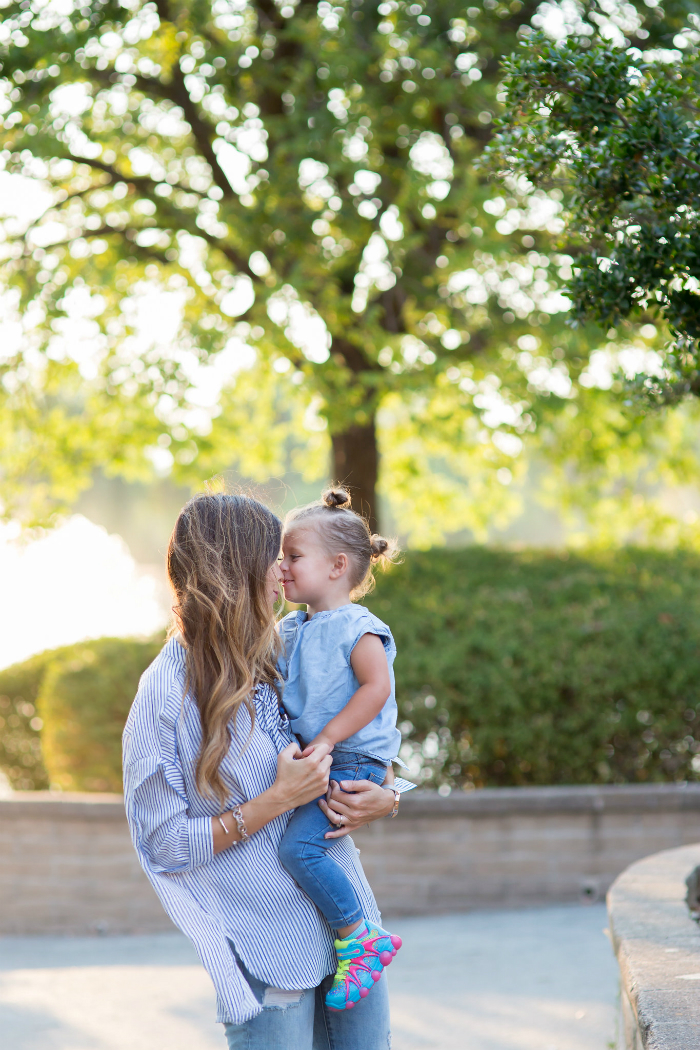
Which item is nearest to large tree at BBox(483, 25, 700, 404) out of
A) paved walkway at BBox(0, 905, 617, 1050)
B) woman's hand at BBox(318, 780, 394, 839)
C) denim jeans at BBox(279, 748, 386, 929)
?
woman's hand at BBox(318, 780, 394, 839)

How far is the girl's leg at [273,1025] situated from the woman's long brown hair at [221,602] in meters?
0.43

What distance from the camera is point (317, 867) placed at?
2.24m

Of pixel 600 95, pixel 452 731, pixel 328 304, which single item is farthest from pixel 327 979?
pixel 328 304

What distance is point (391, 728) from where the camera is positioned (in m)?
2.47

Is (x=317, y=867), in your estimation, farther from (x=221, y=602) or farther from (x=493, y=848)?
(x=493, y=848)

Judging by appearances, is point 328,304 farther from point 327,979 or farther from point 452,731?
point 327,979

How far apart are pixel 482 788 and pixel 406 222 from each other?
398cm

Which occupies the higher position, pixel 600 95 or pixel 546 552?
pixel 600 95

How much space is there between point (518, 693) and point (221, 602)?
4497 millimetres

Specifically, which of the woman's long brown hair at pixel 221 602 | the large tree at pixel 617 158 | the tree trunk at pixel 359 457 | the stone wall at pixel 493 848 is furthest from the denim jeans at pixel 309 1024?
the tree trunk at pixel 359 457

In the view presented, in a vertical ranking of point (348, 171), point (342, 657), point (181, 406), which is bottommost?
point (181, 406)

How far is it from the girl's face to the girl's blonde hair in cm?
2

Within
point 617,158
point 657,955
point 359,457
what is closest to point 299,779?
point 657,955

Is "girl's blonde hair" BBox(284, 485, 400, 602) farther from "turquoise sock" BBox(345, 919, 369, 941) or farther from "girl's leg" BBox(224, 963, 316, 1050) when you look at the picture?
"girl's leg" BBox(224, 963, 316, 1050)
